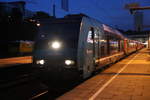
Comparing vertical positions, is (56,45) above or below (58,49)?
above

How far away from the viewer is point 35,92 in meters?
8.98

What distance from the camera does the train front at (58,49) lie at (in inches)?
473

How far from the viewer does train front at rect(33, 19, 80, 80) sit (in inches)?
473

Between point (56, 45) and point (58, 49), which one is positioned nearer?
point (58, 49)

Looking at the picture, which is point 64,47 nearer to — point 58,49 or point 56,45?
point 58,49

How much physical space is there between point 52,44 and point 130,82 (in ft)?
12.6

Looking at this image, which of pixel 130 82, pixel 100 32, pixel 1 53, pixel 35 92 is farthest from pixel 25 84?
pixel 1 53

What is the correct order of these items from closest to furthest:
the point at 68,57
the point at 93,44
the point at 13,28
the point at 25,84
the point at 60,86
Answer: the point at 25,84
the point at 68,57
the point at 60,86
the point at 93,44
the point at 13,28

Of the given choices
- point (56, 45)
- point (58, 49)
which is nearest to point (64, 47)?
point (58, 49)

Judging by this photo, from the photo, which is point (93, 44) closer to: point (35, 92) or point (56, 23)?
point (56, 23)

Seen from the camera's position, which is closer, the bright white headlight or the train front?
the train front

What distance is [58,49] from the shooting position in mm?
12406

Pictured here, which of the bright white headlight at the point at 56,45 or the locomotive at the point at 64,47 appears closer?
the locomotive at the point at 64,47

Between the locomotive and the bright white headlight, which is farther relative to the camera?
the bright white headlight
